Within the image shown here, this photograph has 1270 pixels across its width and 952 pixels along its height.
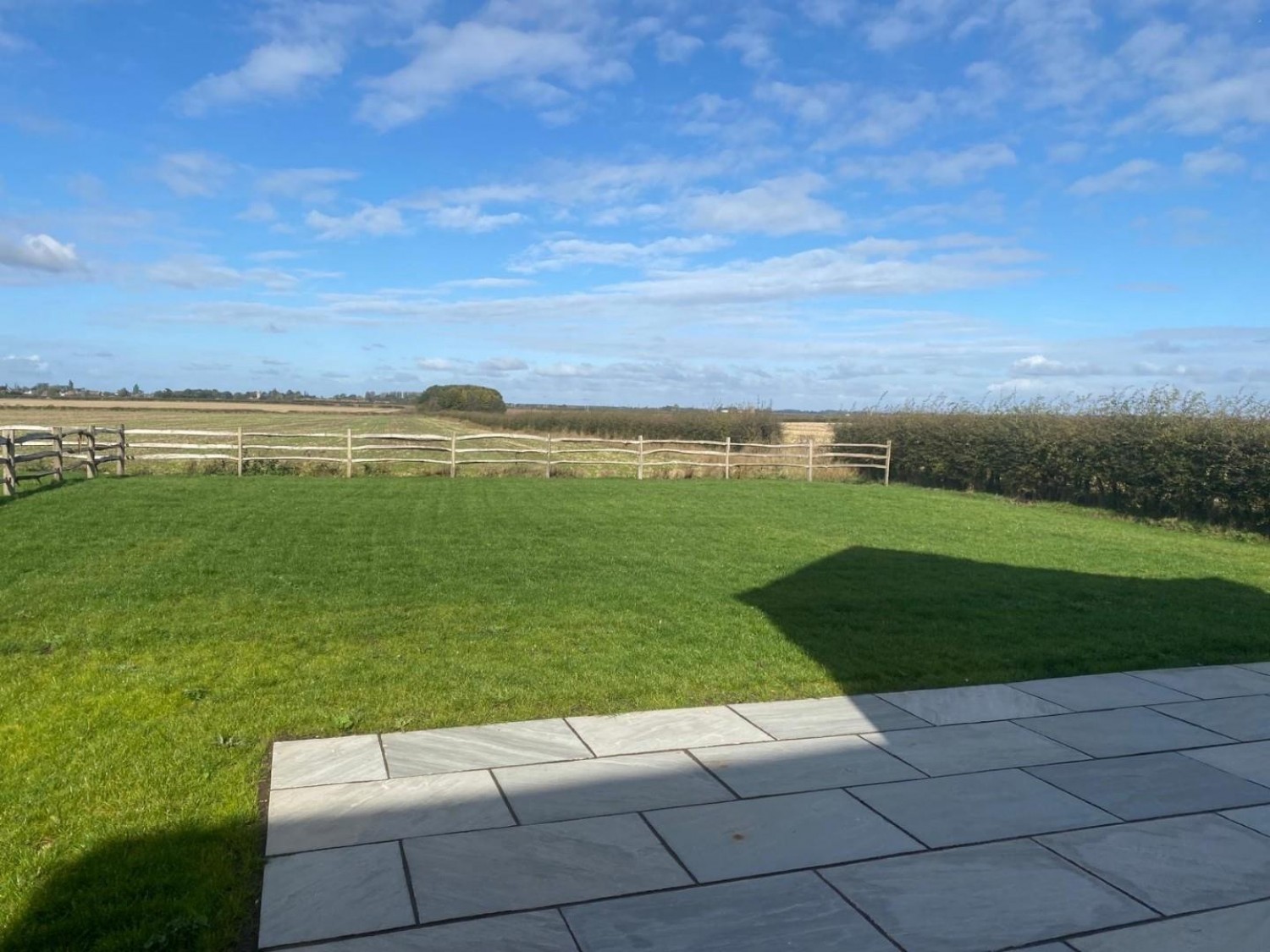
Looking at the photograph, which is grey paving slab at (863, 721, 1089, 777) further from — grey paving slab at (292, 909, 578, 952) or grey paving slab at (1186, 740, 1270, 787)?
grey paving slab at (292, 909, 578, 952)

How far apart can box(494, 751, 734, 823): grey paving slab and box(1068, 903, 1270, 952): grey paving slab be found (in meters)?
1.33

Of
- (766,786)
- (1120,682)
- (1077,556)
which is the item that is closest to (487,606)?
(766,786)

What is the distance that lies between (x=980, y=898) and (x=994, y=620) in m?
4.25

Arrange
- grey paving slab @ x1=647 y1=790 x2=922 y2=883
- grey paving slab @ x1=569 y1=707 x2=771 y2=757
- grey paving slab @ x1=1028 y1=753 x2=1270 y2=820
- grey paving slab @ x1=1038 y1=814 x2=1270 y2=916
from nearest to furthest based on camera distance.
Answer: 1. grey paving slab @ x1=1038 y1=814 x2=1270 y2=916
2. grey paving slab @ x1=647 y1=790 x2=922 y2=883
3. grey paving slab @ x1=1028 y1=753 x2=1270 y2=820
4. grey paving slab @ x1=569 y1=707 x2=771 y2=757

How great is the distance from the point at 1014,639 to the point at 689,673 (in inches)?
95.5

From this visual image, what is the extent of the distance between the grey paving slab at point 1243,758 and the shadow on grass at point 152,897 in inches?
149

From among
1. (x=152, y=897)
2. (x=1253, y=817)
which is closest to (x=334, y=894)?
(x=152, y=897)

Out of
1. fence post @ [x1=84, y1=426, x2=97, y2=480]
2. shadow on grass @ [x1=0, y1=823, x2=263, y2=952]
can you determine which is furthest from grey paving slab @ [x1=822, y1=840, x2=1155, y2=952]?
fence post @ [x1=84, y1=426, x2=97, y2=480]

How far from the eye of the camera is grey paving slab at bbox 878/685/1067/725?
4516 mm

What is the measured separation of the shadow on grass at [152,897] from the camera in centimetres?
240

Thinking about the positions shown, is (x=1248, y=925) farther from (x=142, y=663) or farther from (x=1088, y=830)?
(x=142, y=663)

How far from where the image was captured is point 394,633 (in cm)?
578

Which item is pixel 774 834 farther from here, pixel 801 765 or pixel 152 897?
pixel 152 897

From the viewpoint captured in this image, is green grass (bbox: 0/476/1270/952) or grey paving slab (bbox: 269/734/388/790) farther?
grey paving slab (bbox: 269/734/388/790)
